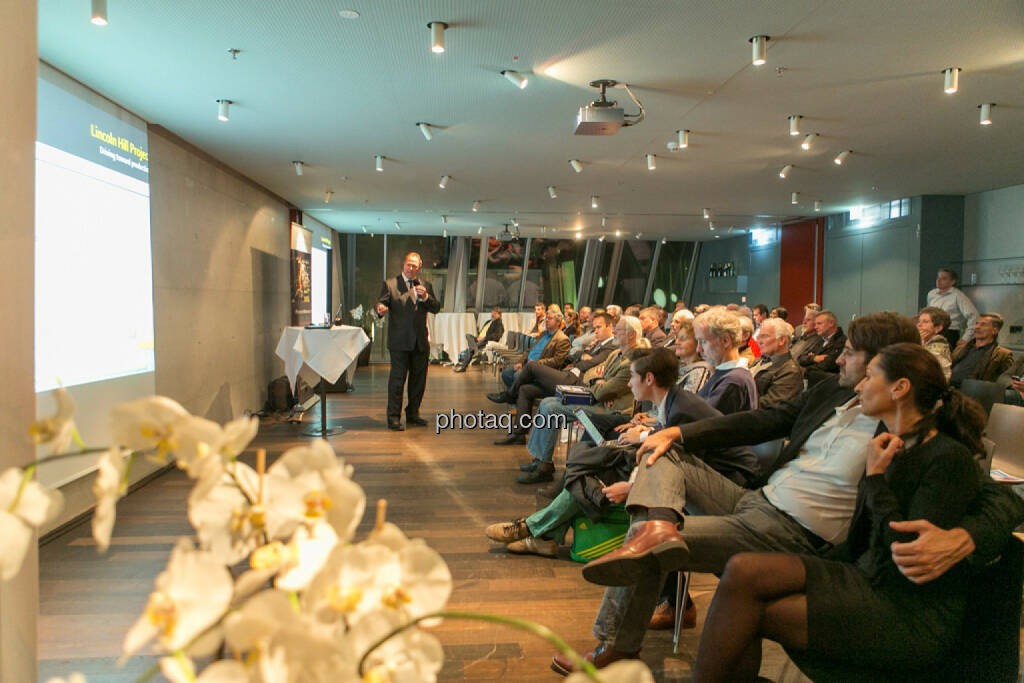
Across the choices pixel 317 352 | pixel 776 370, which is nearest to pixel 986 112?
pixel 776 370

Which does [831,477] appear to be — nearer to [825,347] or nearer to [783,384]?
[783,384]

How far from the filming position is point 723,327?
328 cm

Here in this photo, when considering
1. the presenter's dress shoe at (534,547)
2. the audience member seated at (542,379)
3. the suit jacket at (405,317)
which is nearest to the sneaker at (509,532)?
the presenter's dress shoe at (534,547)

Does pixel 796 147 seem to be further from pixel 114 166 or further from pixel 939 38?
pixel 114 166

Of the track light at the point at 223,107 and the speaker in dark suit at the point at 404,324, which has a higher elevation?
the track light at the point at 223,107

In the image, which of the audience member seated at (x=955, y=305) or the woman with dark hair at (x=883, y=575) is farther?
the audience member seated at (x=955, y=305)

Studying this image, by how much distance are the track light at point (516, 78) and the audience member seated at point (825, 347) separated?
3.80m

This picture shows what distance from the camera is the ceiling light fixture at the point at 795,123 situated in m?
5.28

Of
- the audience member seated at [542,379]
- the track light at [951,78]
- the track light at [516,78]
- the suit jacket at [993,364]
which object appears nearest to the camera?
the track light at [951,78]

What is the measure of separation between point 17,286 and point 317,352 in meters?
5.24

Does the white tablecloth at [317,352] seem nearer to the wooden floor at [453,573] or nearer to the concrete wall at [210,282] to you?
the concrete wall at [210,282]

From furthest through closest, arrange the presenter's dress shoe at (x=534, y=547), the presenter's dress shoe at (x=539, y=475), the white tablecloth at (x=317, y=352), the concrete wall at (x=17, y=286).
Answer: the white tablecloth at (x=317, y=352) < the presenter's dress shoe at (x=539, y=475) < the presenter's dress shoe at (x=534, y=547) < the concrete wall at (x=17, y=286)

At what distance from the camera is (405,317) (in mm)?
6668

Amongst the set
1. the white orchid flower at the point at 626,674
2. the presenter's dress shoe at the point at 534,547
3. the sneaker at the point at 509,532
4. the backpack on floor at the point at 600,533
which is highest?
the white orchid flower at the point at 626,674
